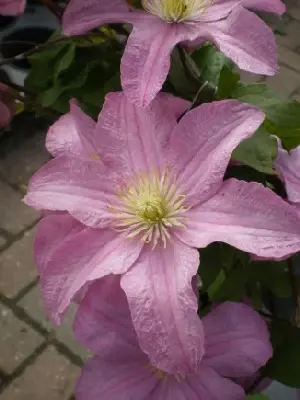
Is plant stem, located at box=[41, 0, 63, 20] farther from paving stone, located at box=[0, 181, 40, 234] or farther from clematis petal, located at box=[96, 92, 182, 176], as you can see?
paving stone, located at box=[0, 181, 40, 234]

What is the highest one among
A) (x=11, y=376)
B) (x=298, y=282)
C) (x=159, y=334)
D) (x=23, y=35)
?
(x=159, y=334)

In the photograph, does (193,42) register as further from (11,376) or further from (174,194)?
(11,376)

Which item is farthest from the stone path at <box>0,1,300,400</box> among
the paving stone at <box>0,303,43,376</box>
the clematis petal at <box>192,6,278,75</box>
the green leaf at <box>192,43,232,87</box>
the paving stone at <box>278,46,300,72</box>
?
the clematis petal at <box>192,6,278,75</box>

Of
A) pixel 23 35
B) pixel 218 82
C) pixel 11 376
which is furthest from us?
pixel 23 35

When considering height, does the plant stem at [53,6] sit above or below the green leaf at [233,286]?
above

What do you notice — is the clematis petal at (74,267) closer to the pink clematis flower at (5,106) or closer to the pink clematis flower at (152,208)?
the pink clematis flower at (152,208)

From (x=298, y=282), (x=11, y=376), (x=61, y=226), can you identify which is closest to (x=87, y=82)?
(x=61, y=226)

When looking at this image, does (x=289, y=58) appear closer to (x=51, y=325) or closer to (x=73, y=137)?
(x=51, y=325)

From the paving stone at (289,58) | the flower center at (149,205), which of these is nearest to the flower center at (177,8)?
the flower center at (149,205)
